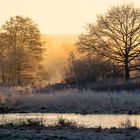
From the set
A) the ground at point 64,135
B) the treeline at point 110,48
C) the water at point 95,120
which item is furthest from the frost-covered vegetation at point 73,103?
the treeline at point 110,48

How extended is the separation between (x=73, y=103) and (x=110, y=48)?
3236 cm

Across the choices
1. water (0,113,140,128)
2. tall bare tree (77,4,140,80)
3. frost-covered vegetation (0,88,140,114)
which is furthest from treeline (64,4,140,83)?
water (0,113,140,128)

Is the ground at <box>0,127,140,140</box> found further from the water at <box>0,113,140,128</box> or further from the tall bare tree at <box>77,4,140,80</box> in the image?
the tall bare tree at <box>77,4,140,80</box>

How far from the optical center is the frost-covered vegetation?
121 ft

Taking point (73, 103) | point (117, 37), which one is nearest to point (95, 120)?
point (73, 103)

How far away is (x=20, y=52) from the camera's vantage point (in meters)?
72.1

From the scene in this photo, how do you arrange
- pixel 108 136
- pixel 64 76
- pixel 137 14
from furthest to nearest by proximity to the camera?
pixel 64 76 < pixel 137 14 < pixel 108 136

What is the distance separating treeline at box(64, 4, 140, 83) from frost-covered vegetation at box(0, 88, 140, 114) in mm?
28914

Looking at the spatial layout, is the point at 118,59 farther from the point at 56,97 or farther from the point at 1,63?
the point at 56,97

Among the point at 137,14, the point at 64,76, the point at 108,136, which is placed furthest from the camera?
the point at 64,76

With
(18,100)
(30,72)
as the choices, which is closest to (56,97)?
(18,100)

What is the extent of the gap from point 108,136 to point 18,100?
23093 millimetres

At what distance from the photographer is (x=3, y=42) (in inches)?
3009

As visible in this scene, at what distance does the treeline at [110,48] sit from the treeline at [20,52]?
6.01m
